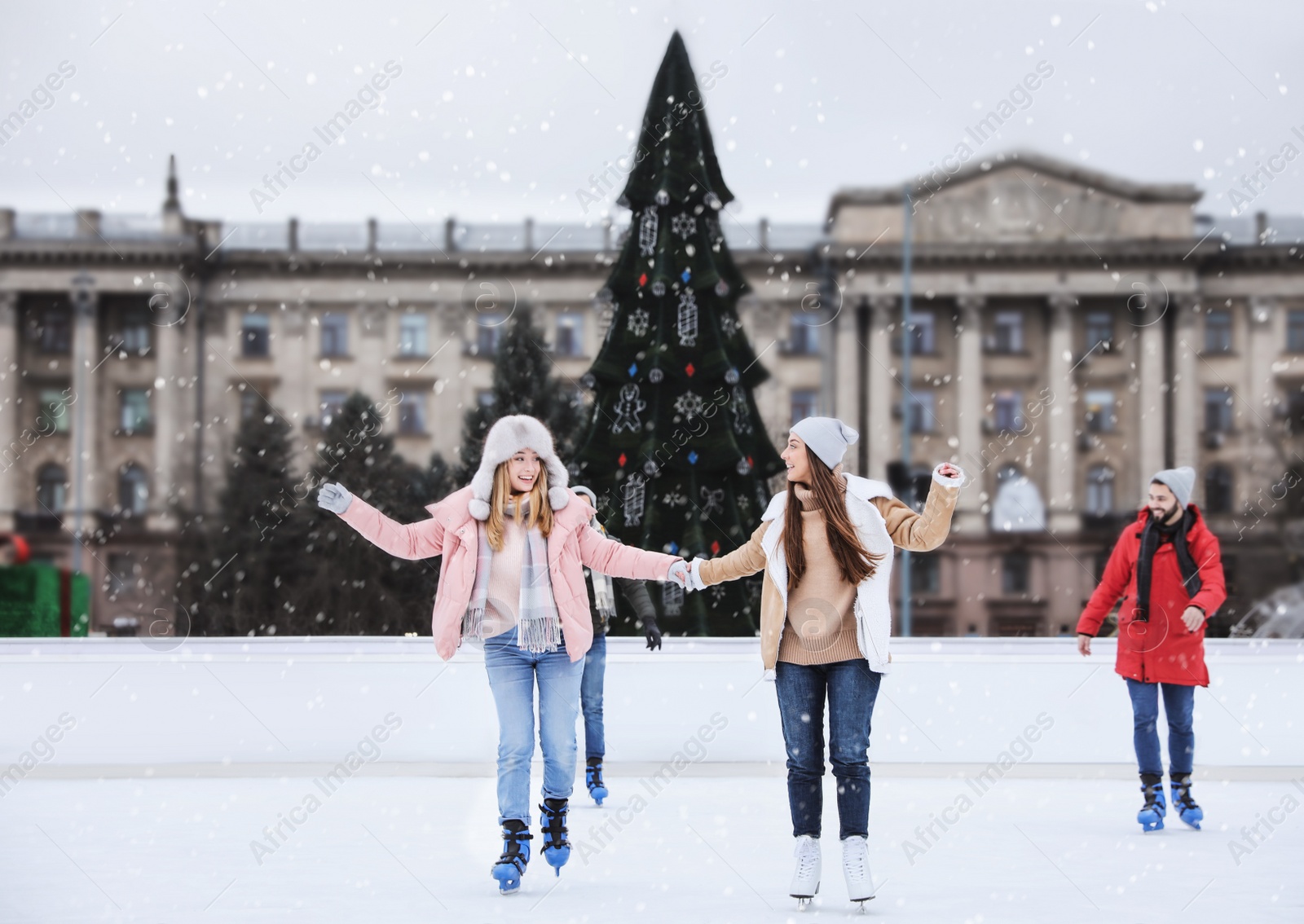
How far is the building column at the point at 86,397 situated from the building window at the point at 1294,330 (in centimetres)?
3783

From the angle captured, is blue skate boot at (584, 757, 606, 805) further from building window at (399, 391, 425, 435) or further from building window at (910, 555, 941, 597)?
building window at (399, 391, 425, 435)

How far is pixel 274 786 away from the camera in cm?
803

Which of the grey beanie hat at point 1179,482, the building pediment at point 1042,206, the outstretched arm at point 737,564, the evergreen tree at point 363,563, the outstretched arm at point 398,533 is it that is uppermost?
the building pediment at point 1042,206

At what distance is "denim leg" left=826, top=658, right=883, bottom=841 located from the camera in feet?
15.5

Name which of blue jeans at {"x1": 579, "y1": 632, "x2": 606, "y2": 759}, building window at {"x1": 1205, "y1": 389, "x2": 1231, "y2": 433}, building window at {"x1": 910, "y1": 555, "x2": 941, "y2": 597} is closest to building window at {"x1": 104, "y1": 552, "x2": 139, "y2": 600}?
building window at {"x1": 910, "y1": 555, "x2": 941, "y2": 597}

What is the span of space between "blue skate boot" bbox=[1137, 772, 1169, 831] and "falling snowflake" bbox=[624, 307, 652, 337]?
A: 8.12 meters

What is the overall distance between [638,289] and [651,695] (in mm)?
5616

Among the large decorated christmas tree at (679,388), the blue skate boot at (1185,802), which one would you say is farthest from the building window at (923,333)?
the blue skate boot at (1185,802)

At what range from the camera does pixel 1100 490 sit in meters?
48.7

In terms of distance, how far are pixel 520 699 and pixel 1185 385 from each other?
1869 inches

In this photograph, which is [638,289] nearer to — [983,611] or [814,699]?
[814,699]

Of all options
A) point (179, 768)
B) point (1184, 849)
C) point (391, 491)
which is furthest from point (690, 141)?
point (391, 491)

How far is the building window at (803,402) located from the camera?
152ft

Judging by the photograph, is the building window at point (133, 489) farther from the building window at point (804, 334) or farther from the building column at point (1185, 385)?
the building column at point (1185, 385)
